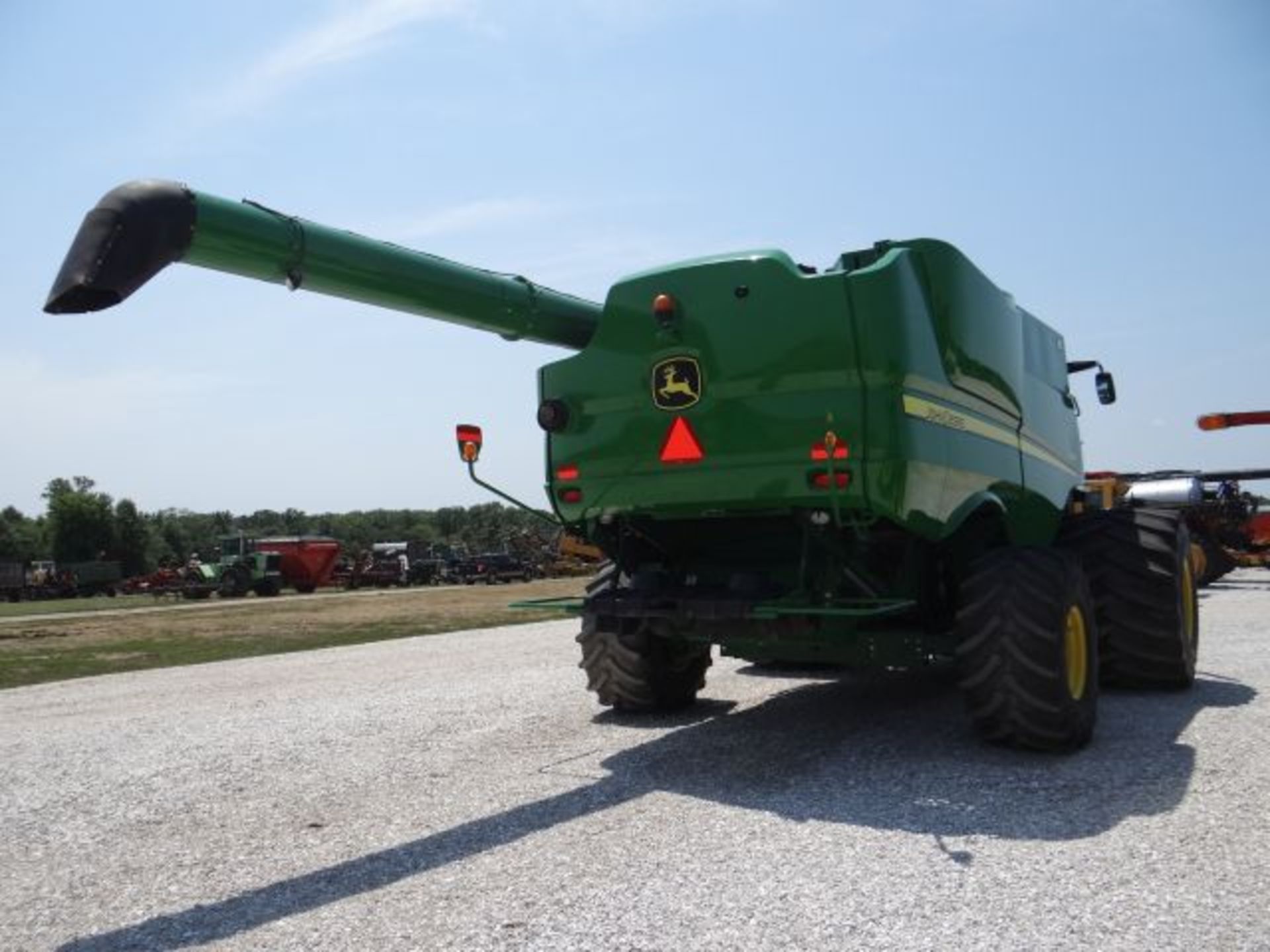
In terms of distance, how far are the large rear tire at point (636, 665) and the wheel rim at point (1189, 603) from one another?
410 cm

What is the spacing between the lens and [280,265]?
5270mm

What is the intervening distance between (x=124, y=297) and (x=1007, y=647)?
4837 millimetres

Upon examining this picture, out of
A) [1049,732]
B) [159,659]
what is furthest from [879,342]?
[159,659]

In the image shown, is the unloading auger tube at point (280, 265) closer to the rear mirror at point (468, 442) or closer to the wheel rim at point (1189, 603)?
the rear mirror at point (468, 442)

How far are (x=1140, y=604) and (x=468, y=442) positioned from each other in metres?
5.42

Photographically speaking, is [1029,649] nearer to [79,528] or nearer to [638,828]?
[638,828]

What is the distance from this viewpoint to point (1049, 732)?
5.79 metres

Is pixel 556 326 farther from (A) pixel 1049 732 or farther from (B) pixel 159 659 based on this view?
(B) pixel 159 659

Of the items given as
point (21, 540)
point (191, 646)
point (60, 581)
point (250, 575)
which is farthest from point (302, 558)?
point (21, 540)

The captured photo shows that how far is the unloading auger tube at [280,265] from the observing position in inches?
174

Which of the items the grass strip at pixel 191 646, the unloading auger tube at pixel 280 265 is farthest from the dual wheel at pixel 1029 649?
the grass strip at pixel 191 646

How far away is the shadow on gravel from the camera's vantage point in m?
4.10

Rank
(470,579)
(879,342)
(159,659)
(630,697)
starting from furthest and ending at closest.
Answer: (470,579) → (159,659) → (630,697) → (879,342)

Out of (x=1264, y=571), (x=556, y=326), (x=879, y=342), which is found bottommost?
(x=1264, y=571)
